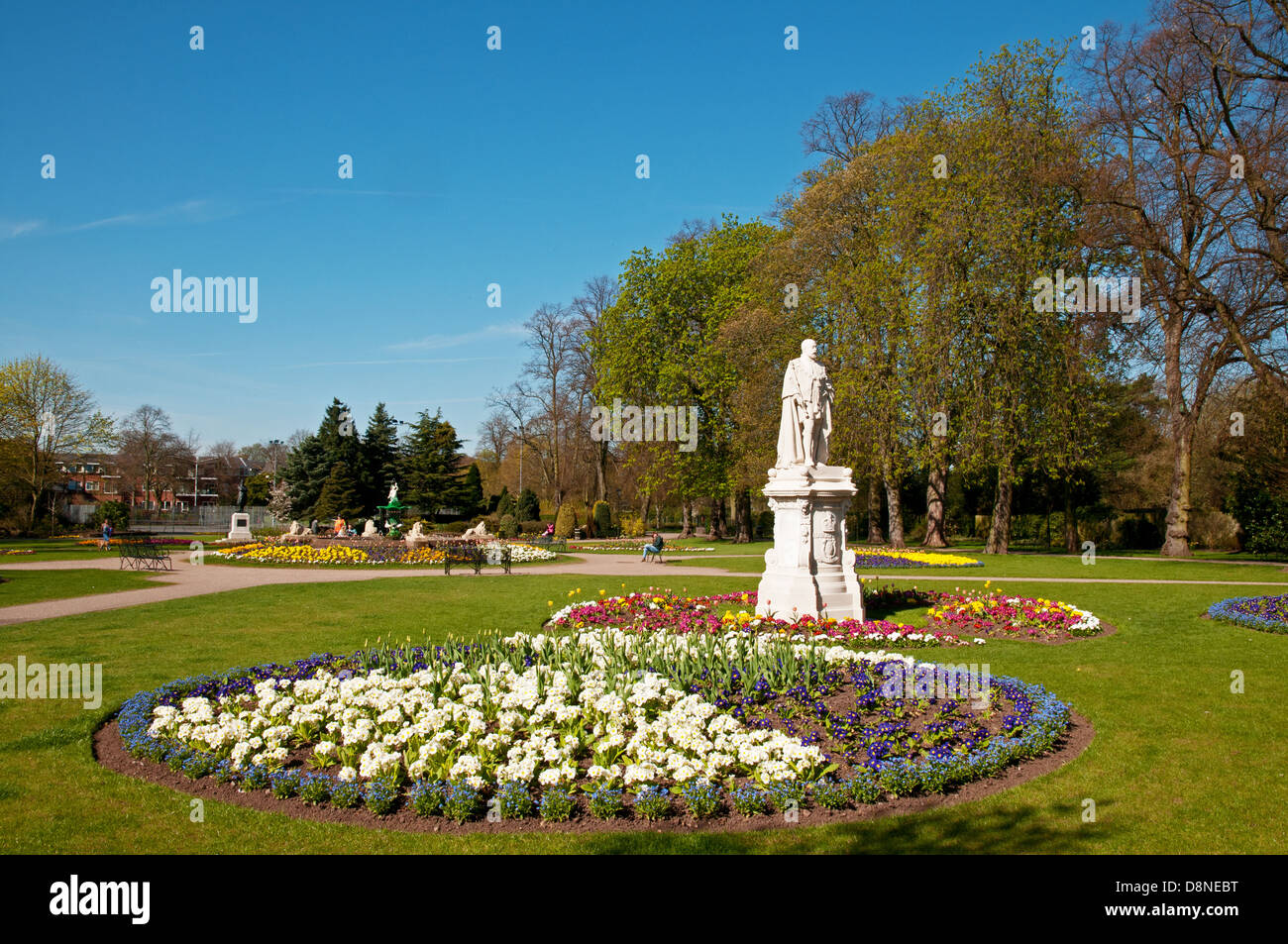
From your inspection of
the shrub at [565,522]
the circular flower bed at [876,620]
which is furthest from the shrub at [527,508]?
the circular flower bed at [876,620]

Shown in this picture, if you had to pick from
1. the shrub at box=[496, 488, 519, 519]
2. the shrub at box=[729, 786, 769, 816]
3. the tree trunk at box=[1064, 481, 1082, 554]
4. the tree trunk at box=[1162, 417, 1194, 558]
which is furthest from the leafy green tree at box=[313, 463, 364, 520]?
the shrub at box=[729, 786, 769, 816]

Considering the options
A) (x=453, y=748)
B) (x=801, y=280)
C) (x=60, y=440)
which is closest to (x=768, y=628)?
(x=453, y=748)

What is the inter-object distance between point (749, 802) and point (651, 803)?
63 centimetres

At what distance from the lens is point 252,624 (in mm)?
11852

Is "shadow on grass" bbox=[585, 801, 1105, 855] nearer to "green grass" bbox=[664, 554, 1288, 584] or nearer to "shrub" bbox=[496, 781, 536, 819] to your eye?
"shrub" bbox=[496, 781, 536, 819]

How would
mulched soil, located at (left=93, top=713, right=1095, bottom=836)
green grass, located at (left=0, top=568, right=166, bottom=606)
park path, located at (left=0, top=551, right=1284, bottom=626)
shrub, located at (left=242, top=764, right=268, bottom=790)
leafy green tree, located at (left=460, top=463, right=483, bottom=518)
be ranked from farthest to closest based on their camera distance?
leafy green tree, located at (left=460, top=463, right=483, bottom=518) < green grass, located at (left=0, top=568, right=166, bottom=606) < park path, located at (left=0, top=551, right=1284, bottom=626) < shrub, located at (left=242, top=764, right=268, bottom=790) < mulched soil, located at (left=93, top=713, right=1095, bottom=836)

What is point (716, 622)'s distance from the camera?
10.6 meters

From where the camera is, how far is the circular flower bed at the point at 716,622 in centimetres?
1012

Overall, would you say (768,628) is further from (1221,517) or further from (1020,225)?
(1221,517)

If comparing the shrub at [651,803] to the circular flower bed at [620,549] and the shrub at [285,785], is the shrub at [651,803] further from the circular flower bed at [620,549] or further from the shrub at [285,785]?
the circular flower bed at [620,549]

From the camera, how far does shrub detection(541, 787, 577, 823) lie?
487 cm

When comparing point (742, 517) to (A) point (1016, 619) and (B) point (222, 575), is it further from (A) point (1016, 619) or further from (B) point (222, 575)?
(A) point (1016, 619)

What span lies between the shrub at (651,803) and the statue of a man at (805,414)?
6945 millimetres

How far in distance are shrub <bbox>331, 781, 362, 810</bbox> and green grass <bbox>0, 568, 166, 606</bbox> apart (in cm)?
1275
